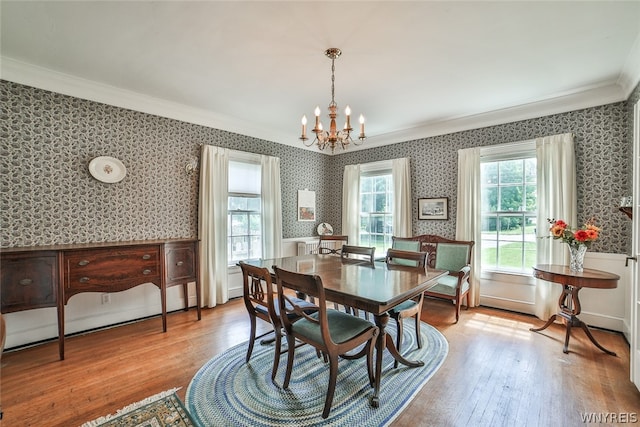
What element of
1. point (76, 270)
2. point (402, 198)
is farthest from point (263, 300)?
point (402, 198)

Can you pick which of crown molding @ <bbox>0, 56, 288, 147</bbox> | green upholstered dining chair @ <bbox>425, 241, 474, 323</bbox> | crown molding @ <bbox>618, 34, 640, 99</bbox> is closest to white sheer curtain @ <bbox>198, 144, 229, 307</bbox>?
crown molding @ <bbox>0, 56, 288, 147</bbox>

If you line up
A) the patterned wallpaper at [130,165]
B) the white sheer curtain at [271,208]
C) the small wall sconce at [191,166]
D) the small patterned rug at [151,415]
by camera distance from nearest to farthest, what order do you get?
the small patterned rug at [151,415]
the patterned wallpaper at [130,165]
the small wall sconce at [191,166]
the white sheer curtain at [271,208]

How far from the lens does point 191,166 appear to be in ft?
12.4

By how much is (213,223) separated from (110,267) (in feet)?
4.46

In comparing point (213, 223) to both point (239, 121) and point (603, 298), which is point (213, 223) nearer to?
point (239, 121)

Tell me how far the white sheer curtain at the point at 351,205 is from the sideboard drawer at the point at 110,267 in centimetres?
324

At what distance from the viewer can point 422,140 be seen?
4566 mm

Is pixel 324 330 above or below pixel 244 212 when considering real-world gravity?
below

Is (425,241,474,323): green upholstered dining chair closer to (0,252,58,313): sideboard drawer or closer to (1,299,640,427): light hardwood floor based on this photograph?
(1,299,640,427): light hardwood floor

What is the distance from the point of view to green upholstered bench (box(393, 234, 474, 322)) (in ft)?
11.4

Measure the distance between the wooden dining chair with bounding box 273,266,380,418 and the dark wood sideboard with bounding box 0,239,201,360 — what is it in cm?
185

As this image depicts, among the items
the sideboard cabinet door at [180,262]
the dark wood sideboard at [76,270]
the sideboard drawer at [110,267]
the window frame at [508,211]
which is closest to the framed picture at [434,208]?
the window frame at [508,211]

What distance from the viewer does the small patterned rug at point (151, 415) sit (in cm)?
172

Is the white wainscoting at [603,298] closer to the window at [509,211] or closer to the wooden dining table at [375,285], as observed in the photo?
the window at [509,211]
